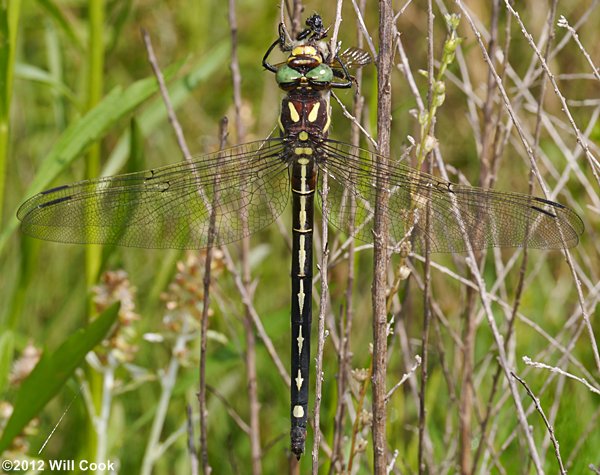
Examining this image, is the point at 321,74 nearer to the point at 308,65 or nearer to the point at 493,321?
the point at 308,65

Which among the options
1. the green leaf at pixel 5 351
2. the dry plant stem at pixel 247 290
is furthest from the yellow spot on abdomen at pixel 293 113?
the green leaf at pixel 5 351

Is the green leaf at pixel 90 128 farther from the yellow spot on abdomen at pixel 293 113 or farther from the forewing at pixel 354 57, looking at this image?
the forewing at pixel 354 57

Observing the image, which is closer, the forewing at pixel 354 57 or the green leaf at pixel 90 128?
the forewing at pixel 354 57

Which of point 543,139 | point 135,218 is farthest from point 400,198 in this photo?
point 543,139

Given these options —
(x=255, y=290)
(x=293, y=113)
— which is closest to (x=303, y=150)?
(x=293, y=113)

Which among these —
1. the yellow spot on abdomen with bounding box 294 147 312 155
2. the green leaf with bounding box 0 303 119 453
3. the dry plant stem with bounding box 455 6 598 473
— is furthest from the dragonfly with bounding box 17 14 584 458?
the green leaf with bounding box 0 303 119 453

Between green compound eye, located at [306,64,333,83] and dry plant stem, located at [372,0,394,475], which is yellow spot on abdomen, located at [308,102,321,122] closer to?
green compound eye, located at [306,64,333,83]

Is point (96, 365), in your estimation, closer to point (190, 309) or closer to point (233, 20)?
point (190, 309)
